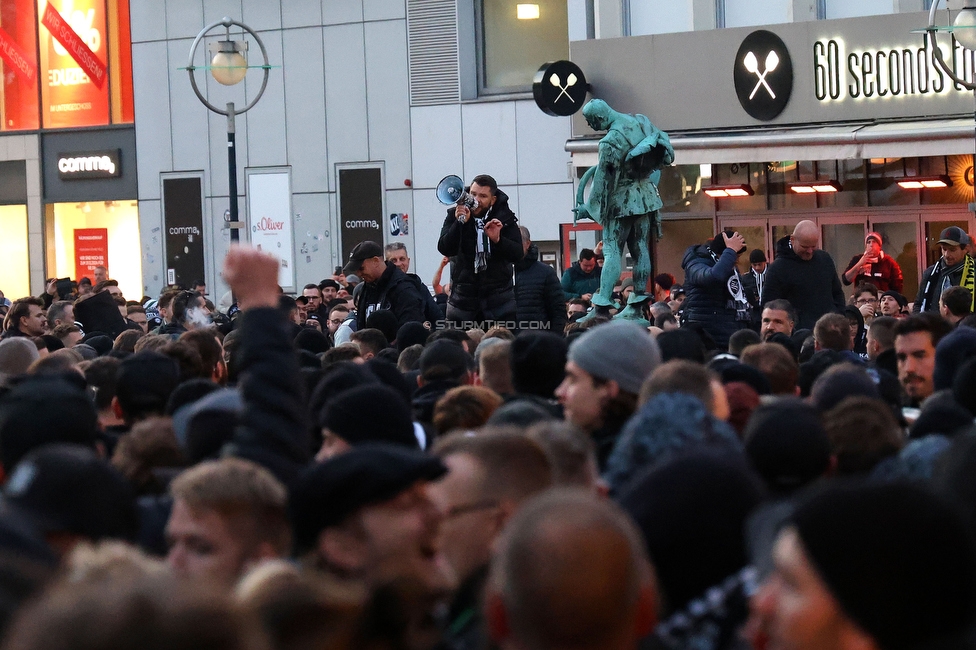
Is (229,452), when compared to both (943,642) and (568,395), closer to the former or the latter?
(568,395)

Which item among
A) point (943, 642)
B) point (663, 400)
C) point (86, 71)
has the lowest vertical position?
point (943, 642)

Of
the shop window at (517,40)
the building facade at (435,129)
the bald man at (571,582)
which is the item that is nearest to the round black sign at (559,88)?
the building facade at (435,129)

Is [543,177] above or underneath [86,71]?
underneath

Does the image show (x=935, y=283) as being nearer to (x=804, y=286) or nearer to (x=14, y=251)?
(x=804, y=286)

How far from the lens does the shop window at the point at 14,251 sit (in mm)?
32188

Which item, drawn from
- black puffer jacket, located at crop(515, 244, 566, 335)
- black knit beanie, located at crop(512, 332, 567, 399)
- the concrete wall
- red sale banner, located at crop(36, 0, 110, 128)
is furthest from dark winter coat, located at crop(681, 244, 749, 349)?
red sale banner, located at crop(36, 0, 110, 128)

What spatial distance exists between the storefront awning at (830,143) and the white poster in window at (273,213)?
6.92m

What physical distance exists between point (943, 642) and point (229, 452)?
243cm

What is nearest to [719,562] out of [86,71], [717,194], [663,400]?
[663,400]

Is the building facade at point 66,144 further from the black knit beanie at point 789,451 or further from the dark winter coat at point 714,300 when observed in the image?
the black knit beanie at point 789,451

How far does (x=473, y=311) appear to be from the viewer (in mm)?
12141

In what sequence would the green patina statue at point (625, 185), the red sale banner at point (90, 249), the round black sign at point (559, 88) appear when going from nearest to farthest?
the green patina statue at point (625, 185) → the round black sign at point (559, 88) → the red sale banner at point (90, 249)

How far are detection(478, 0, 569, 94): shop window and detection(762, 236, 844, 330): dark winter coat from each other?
15108 mm

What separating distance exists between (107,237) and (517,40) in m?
10.0
